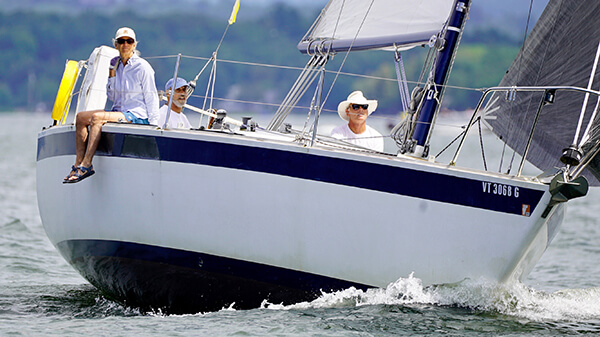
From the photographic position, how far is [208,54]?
118m

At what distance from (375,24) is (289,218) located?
2427 millimetres

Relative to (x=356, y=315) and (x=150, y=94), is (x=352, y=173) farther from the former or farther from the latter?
(x=150, y=94)

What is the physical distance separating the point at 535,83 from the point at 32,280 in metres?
5.35

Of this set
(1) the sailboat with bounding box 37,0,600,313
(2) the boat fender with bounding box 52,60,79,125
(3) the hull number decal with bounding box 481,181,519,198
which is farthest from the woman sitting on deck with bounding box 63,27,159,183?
(3) the hull number decal with bounding box 481,181,519,198

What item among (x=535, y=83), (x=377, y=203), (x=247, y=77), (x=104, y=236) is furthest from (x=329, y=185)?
(x=247, y=77)

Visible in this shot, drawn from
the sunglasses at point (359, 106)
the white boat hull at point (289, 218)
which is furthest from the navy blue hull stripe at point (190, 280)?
the sunglasses at point (359, 106)

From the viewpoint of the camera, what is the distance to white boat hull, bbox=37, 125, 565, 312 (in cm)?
703

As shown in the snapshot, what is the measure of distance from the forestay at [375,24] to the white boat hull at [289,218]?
5.21ft

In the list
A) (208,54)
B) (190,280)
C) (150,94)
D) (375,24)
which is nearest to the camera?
(190,280)

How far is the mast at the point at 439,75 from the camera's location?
7991 millimetres

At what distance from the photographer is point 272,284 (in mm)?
7445

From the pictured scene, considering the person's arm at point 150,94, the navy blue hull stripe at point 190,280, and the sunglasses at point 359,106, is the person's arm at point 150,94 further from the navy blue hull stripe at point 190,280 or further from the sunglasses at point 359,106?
the sunglasses at point 359,106

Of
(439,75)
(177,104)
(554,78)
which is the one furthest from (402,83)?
(177,104)

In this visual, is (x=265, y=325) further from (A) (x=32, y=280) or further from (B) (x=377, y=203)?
(A) (x=32, y=280)
